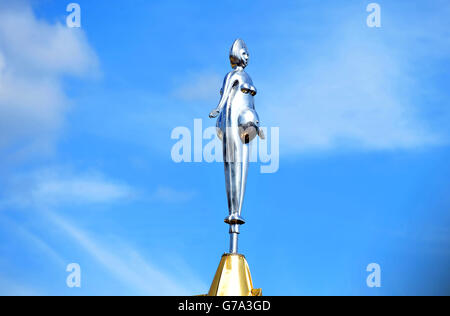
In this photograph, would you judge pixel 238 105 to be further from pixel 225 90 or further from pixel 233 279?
pixel 233 279

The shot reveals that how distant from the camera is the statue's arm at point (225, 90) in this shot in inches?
288

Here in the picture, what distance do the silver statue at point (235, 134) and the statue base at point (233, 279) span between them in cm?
16

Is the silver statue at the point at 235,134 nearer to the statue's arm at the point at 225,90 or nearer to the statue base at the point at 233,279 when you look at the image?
the statue's arm at the point at 225,90

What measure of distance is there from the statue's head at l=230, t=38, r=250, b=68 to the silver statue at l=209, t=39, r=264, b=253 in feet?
0.88

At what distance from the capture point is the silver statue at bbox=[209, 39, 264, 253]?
714 centimetres

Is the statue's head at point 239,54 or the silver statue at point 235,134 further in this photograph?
the statue's head at point 239,54

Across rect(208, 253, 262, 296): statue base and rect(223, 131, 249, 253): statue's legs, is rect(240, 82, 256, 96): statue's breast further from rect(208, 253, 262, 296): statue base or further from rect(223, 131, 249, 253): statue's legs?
rect(208, 253, 262, 296): statue base

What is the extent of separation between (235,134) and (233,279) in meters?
1.72

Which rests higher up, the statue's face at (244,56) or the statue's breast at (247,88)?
the statue's face at (244,56)

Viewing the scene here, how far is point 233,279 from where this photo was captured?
681 centimetres

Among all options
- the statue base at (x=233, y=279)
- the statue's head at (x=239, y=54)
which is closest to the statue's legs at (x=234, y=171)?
the statue base at (x=233, y=279)
